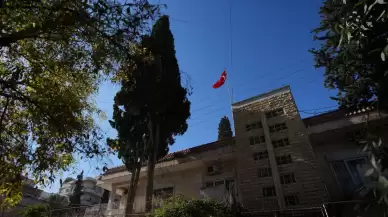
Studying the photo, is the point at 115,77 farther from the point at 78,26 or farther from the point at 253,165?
the point at 253,165

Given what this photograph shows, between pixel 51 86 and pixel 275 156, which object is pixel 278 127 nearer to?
pixel 275 156

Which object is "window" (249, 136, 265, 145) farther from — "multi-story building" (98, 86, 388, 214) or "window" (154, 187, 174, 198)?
"window" (154, 187, 174, 198)

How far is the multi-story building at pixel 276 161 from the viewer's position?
10.6 meters

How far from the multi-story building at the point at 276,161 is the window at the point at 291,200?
0.04 metres

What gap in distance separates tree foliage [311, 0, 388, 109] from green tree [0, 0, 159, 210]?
4.81m

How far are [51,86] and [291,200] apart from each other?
10851mm

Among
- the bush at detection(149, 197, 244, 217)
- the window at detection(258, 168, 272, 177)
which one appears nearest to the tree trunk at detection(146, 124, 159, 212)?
the bush at detection(149, 197, 244, 217)

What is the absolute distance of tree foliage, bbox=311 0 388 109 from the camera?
5.58 metres

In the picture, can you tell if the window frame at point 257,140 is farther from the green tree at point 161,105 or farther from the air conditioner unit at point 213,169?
the green tree at point 161,105

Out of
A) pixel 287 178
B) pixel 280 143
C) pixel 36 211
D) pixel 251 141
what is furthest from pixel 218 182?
pixel 36 211

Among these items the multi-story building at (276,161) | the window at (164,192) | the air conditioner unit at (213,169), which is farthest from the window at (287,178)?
the window at (164,192)

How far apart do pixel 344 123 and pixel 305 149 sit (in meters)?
2.17

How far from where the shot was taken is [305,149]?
11336mm

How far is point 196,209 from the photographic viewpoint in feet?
32.2
